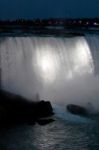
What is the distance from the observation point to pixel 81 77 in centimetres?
3366

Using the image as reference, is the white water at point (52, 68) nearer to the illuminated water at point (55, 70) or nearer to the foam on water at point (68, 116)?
the illuminated water at point (55, 70)

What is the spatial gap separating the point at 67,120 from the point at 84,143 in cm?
409

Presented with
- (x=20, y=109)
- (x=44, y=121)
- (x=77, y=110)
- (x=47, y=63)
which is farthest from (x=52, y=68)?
(x=44, y=121)

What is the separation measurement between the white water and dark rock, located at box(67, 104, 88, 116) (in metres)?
1.14

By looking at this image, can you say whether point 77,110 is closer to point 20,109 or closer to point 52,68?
point 20,109

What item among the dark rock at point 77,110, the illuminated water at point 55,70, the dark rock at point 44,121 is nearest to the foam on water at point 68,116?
the illuminated water at point 55,70

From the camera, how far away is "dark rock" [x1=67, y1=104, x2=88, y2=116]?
90.5 ft

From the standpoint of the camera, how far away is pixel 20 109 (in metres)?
26.0

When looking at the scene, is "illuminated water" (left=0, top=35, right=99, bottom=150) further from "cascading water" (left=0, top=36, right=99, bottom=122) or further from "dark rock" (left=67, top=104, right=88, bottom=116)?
"dark rock" (left=67, top=104, right=88, bottom=116)

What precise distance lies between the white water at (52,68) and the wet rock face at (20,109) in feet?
8.59

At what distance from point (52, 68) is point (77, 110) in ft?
18.9

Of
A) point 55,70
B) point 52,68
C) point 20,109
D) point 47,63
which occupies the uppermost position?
point 47,63

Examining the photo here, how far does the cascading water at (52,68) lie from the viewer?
101 ft

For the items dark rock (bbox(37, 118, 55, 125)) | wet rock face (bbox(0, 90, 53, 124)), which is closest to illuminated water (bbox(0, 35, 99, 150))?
dark rock (bbox(37, 118, 55, 125))
